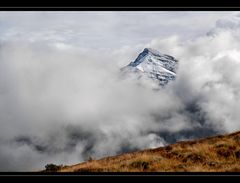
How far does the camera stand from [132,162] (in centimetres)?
1792

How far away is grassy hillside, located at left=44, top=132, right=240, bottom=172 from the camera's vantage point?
1667 centimetres

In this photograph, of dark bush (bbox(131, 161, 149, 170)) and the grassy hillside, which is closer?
the grassy hillside

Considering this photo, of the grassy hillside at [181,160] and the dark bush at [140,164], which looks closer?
the grassy hillside at [181,160]

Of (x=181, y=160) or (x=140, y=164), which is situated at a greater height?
(x=181, y=160)

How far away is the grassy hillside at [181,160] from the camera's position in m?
16.7

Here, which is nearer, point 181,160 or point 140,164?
point 140,164

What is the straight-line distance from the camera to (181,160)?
63.3 feet

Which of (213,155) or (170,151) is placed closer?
(213,155)
